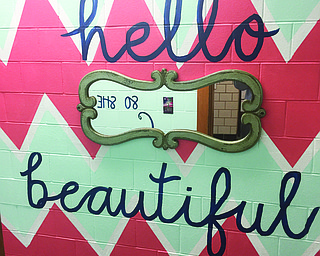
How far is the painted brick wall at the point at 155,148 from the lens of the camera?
1.39 metres

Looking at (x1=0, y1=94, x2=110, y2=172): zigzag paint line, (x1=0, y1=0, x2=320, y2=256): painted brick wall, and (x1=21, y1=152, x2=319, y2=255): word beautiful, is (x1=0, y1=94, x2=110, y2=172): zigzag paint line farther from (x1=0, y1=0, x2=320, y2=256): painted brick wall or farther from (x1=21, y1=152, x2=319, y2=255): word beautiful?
(x1=21, y1=152, x2=319, y2=255): word beautiful

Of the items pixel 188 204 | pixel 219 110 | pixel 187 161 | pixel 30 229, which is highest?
pixel 219 110

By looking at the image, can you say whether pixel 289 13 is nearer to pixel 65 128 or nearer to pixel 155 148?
pixel 155 148

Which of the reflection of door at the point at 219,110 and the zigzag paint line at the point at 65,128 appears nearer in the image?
the reflection of door at the point at 219,110

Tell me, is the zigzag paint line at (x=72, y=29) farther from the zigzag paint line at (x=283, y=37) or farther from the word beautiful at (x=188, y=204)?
the zigzag paint line at (x=283, y=37)

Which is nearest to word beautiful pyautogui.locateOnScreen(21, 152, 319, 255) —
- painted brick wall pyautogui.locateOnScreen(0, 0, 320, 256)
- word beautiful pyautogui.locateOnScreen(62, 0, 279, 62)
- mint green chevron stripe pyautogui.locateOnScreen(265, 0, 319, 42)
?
painted brick wall pyautogui.locateOnScreen(0, 0, 320, 256)

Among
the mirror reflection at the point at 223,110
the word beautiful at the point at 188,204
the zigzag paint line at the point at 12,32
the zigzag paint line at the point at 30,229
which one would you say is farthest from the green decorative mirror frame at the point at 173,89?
the zigzag paint line at the point at 30,229

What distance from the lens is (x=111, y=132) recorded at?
5.24 ft

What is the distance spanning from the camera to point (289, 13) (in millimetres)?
1327

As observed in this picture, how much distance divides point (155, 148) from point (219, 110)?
38cm

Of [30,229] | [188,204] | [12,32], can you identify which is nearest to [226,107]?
[188,204]

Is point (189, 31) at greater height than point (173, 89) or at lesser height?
greater

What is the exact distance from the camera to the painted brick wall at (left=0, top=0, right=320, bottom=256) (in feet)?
4.55

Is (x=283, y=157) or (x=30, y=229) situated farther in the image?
(x=30, y=229)
